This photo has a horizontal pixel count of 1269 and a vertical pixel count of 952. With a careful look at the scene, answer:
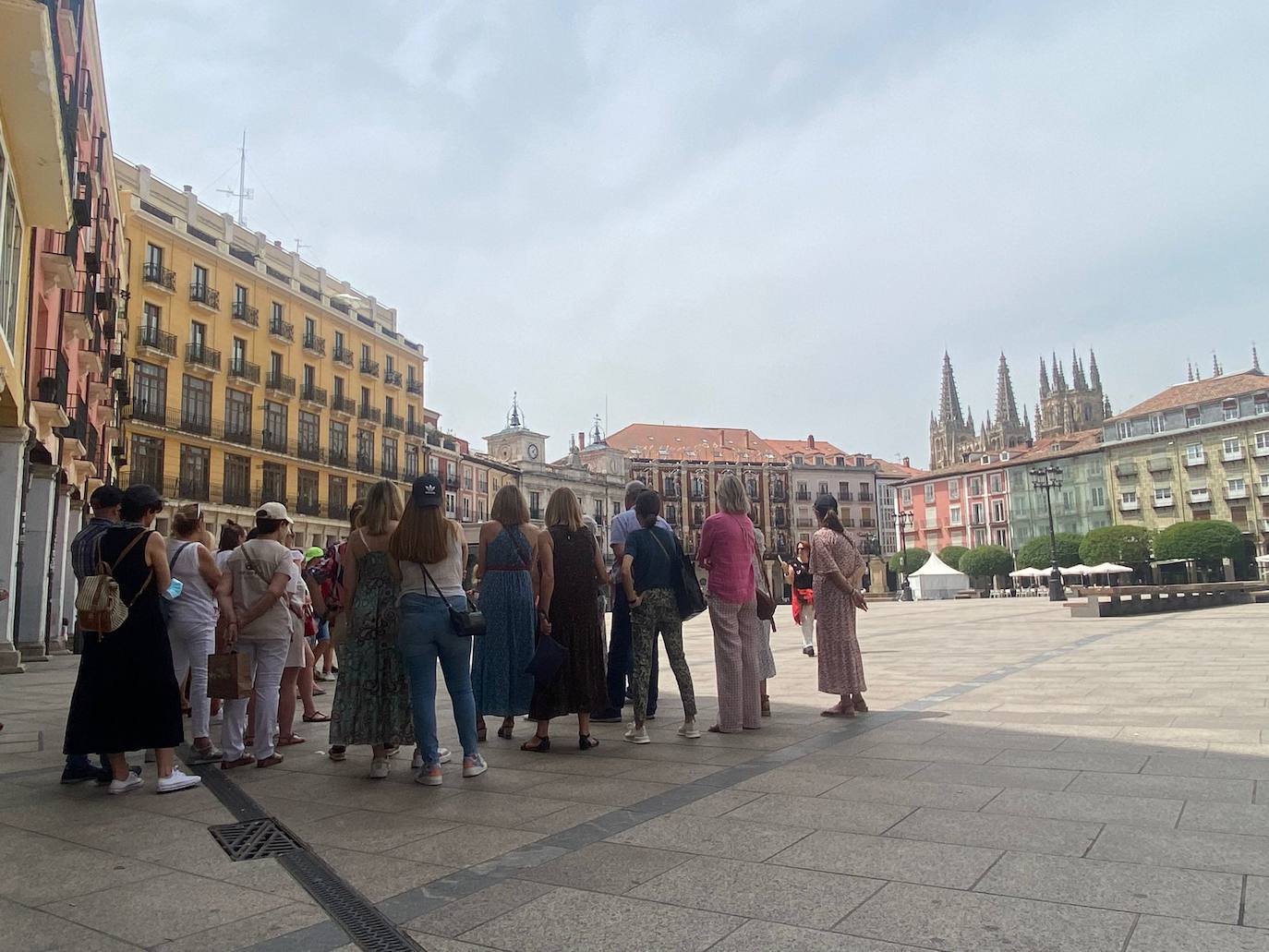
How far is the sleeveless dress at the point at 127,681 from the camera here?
4.91 m

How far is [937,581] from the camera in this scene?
174 feet

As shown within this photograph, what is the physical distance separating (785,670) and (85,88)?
20.6m

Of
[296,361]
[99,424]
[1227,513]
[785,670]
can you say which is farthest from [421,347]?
[1227,513]

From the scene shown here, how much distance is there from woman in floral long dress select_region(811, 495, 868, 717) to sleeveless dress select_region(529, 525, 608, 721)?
6.69 feet

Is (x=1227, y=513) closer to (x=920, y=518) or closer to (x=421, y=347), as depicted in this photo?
(x=920, y=518)

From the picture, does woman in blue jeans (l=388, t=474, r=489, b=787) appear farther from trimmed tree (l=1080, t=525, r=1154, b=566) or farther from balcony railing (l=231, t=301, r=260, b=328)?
Answer: trimmed tree (l=1080, t=525, r=1154, b=566)

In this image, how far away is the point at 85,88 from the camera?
20.4 metres

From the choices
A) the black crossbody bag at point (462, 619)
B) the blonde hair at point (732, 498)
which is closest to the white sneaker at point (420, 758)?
the black crossbody bag at point (462, 619)

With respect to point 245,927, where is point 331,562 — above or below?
above

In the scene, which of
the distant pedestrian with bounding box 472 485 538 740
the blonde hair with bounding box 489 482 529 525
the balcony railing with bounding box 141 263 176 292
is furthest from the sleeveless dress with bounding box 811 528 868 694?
the balcony railing with bounding box 141 263 176 292

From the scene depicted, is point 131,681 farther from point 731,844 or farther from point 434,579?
point 731,844

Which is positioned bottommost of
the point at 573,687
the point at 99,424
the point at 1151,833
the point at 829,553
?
the point at 1151,833

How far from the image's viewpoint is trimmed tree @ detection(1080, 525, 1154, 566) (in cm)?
6203

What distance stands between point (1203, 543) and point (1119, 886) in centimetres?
6909
